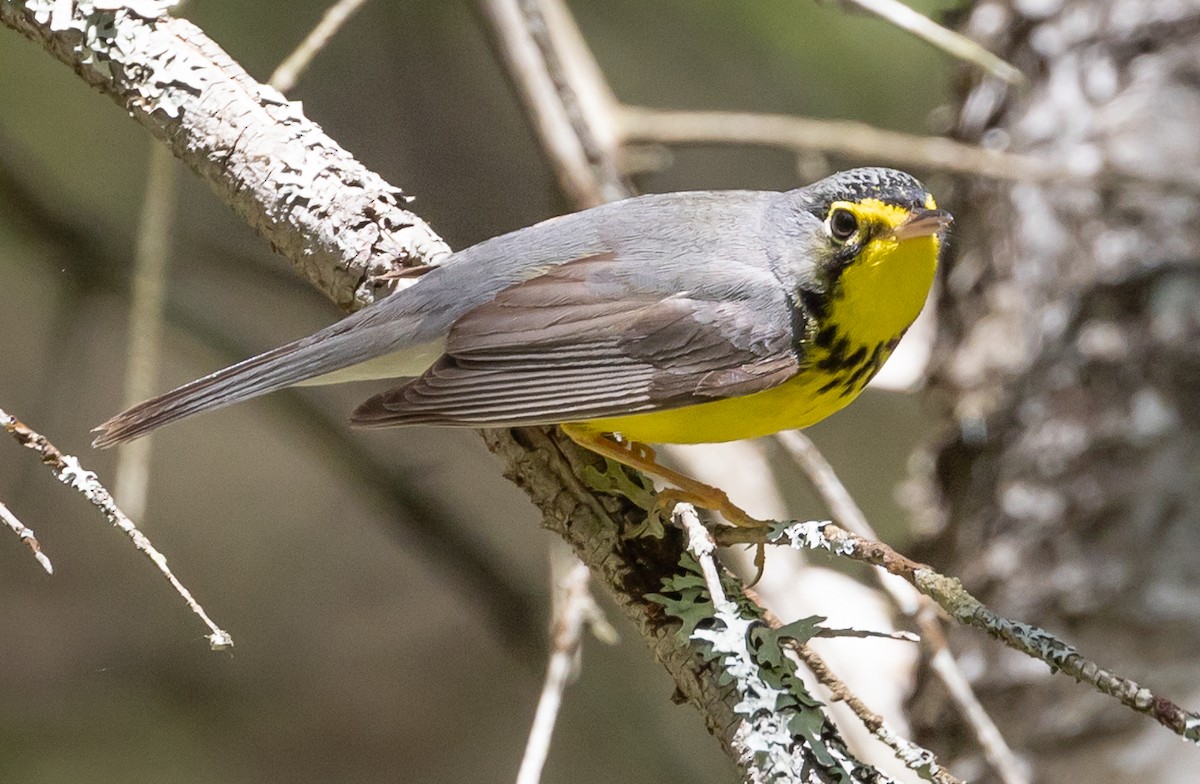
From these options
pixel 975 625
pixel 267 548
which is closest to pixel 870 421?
pixel 267 548

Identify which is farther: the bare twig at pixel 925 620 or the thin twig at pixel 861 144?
the thin twig at pixel 861 144

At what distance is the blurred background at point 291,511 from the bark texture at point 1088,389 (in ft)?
2.13

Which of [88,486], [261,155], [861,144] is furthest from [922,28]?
[88,486]

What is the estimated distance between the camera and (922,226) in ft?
7.60

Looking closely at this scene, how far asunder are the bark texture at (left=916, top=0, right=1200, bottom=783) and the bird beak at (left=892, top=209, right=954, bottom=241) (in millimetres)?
1141

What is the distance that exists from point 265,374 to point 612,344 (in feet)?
2.38

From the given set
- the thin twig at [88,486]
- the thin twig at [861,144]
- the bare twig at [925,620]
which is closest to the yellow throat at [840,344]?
the bare twig at [925,620]

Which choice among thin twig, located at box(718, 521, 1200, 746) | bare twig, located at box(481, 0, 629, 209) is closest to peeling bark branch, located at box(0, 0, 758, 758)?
thin twig, located at box(718, 521, 1200, 746)

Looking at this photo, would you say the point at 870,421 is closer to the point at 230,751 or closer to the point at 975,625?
the point at 230,751

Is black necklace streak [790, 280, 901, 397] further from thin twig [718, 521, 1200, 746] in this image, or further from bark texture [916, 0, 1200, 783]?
bark texture [916, 0, 1200, 783]

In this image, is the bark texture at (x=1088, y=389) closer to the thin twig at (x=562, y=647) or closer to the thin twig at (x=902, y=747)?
the thin twig at (x=562, y=647)

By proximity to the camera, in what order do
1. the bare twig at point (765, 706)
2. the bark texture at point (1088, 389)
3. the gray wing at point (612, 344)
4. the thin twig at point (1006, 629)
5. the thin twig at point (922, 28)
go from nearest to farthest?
the thin twig at point (1006, 629) < the bare twig at point (765, 706) < the gray wing at point (612, 344) < the thin twig at point (922, 28) < the bark texture at point (1088, 389)

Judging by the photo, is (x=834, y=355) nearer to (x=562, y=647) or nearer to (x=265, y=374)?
(x=562, y=647)

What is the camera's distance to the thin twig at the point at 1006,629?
147cm
